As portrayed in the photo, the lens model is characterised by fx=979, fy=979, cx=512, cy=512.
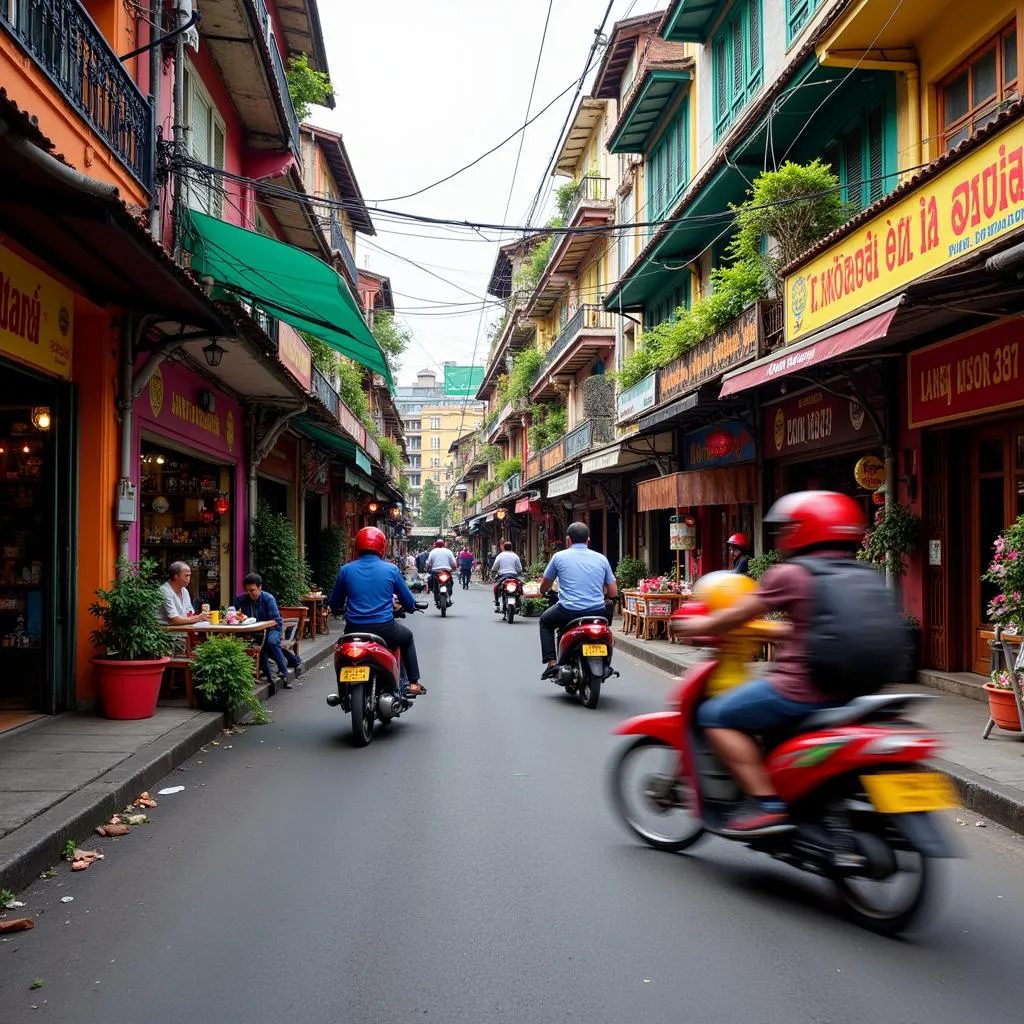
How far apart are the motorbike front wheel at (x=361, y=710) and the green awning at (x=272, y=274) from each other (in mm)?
4500

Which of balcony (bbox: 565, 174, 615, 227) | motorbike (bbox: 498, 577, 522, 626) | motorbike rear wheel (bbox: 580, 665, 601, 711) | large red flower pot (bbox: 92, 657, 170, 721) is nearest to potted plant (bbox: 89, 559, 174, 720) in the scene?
large red flower pot (bbox: 92, 657, 170, 721)

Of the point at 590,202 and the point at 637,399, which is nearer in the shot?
the point at 637,399

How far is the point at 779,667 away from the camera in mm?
4441

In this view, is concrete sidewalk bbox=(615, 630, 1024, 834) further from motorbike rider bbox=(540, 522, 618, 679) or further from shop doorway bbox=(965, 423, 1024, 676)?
motorbike rider bbox=(540, 522, 618, 679)

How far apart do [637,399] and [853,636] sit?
55.3 ft

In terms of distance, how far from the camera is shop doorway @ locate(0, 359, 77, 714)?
29.1 feet

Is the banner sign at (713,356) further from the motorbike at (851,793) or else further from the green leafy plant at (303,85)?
the motorbike at (851,793)

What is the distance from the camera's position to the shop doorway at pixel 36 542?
29.1 ft

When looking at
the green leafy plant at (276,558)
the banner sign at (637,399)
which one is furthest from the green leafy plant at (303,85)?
the banner sign at (637,399)

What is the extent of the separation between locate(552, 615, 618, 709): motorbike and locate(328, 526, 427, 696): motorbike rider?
6.80 feet

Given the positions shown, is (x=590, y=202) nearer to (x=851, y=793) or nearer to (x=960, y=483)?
(x=960, y=483)

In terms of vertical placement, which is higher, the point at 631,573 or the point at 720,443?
the point at 720,443

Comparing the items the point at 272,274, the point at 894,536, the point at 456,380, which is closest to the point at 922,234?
the point at 894,536

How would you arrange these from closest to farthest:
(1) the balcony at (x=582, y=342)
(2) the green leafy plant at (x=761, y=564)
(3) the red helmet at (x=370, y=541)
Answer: (3) the red helmet at (x=370, y=541)
(2) the green leafy plant at (x=761, y=564)
(1) the balcony at (x=582, y=342)
